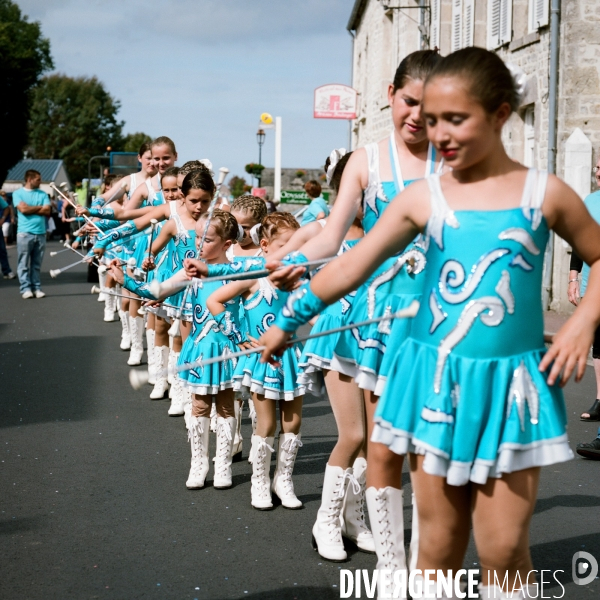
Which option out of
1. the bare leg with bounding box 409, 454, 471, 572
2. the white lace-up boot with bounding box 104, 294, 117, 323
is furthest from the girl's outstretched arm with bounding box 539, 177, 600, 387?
the white lace-up boot with bounding box 104, 294, 117, 323

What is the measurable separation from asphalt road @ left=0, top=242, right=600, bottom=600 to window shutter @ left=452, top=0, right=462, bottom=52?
13936mm

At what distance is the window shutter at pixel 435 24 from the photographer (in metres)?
21.9

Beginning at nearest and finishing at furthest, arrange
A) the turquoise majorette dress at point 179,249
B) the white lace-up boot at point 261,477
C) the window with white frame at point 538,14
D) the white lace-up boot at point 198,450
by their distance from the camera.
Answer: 1. the white lace-up boot at point 261,477
2. the white lace-up boot at point 198,450
3. the turquoise majorette dress at point 179,249
4. the window with white frame at point 538,14

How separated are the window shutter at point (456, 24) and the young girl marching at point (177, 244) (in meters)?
14.5

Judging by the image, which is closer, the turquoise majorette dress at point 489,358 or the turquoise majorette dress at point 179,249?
the turquoise majorette dress at point 489,358

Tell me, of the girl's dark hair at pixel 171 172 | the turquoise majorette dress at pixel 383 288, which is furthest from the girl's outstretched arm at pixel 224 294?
the girl's dark hair at pixel 171 172

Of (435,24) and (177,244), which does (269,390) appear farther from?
(435,24)

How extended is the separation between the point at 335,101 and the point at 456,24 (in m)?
7.93

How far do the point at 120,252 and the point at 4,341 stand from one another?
7.10 feet

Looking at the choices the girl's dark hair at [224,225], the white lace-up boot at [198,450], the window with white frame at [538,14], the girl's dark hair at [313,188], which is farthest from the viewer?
the window with white frame at [538,14]

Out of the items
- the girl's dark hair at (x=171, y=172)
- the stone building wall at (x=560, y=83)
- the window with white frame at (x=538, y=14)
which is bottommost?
the girl's dark hair at (x=171, y=172)

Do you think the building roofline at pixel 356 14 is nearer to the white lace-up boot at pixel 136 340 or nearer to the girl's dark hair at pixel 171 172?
the white lace-up boot at pixel 136 340

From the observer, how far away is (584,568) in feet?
14.3

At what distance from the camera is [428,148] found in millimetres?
3717
